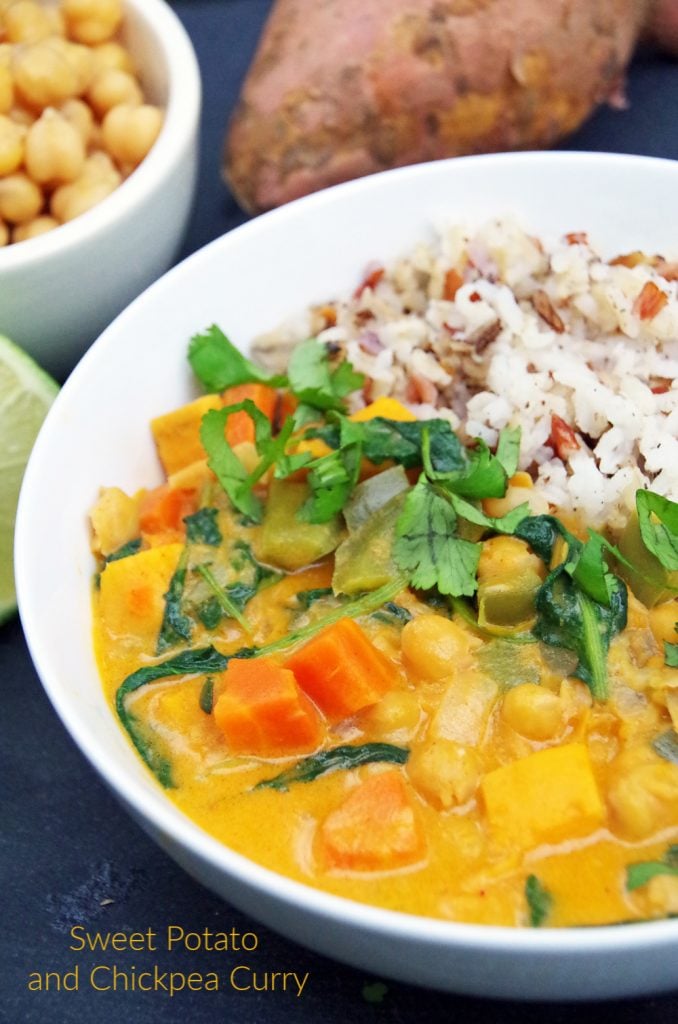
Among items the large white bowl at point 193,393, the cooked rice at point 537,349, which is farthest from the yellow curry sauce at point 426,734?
the cooked rice at point 537,349

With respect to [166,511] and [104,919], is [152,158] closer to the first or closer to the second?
[166,511]

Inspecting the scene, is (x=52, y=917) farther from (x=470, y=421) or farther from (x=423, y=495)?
(x=470, y=421)

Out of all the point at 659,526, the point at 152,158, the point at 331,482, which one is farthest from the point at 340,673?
the point at 152,158

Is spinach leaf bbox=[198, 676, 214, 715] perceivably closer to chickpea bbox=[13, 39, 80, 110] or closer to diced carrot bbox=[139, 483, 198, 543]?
diced carrot bbox=[139, 483, 198, 543]

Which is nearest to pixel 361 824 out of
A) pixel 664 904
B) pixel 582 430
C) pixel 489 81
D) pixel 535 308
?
pixel 664 904

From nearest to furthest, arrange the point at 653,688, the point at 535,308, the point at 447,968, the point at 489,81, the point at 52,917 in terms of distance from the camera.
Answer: the point at 447,968 < the point at 653,688 < the point at 52,917 < the point at 535,308 < the point at 489,81

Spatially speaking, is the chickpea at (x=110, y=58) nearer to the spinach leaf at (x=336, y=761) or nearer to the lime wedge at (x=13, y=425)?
the lime wedge at (x=13, y=425)
